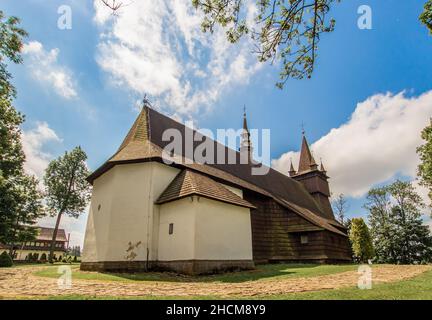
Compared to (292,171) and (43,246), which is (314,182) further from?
(43,246)

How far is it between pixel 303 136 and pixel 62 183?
3272 centimetres

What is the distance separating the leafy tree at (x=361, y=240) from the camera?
29972mm

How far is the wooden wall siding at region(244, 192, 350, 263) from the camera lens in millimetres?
19141

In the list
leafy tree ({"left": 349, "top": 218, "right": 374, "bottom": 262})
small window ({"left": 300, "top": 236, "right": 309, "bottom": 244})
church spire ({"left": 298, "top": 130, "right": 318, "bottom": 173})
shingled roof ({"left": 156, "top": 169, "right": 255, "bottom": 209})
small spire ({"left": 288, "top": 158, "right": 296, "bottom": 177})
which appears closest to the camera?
shingled roof ({"left": 156, "top": 169, "right": 255, "bottom": 209})

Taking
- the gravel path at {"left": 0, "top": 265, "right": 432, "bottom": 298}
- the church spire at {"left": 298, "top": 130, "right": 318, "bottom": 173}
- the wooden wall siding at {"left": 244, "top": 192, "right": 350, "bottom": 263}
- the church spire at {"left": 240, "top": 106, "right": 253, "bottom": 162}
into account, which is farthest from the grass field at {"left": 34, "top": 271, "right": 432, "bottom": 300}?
the church spire at {"left": 298, "top": 130, "right": 318, "bottom": 173}

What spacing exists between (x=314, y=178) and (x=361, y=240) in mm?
8549

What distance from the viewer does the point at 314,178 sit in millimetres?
33469

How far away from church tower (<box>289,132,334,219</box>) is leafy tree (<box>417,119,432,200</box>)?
10.2 meters

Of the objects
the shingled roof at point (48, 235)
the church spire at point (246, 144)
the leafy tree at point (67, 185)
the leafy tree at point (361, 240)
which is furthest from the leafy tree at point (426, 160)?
the shingled roof at point (48, 235)

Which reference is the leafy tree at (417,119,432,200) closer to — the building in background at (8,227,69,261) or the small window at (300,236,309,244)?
the small window at (300,236,309,244)

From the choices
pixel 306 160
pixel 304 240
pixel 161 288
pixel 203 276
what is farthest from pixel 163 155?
pixel 306 160

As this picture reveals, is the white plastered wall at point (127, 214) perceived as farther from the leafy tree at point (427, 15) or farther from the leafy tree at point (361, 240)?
the leafy tree at point (361, 240)

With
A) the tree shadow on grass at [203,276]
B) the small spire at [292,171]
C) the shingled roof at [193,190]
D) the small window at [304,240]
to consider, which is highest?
the small spire at [292,171]

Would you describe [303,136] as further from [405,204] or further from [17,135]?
[17,135]
